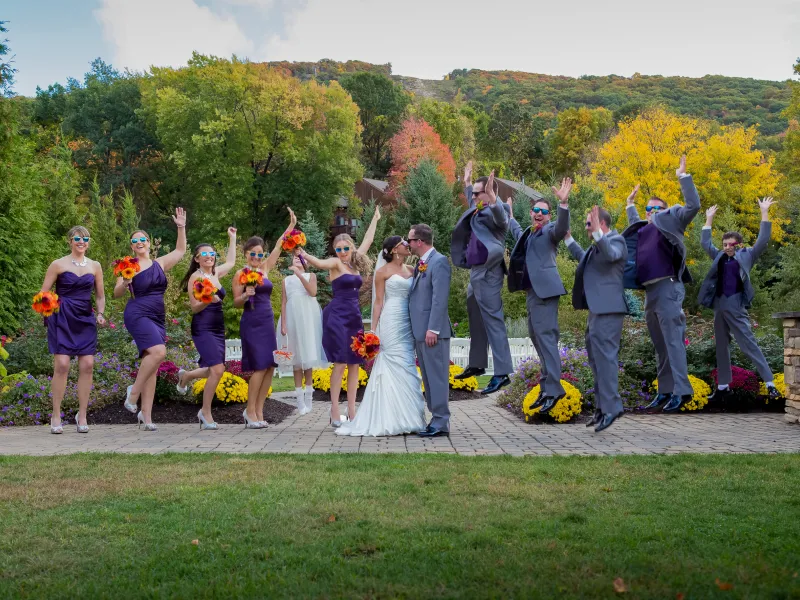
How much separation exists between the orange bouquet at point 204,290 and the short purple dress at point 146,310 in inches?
26.7

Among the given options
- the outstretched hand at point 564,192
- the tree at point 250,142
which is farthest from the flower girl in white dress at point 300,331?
the tree at point 250,142

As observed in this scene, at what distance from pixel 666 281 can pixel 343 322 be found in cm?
382

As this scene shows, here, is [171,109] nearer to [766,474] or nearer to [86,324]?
[86,324]

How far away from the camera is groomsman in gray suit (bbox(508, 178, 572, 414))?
8625 mm

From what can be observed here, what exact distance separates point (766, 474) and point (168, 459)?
5179mm

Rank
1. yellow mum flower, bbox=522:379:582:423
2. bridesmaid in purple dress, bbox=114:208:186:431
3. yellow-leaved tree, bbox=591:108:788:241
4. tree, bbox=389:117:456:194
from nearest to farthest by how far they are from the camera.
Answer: bridesmaid in purple dress, bbox=114:208:186:431 → yellow mum flower, bbox=522:379:582:423 → yellow-leaved tree, bbox=591:108:788:241 → tree, bbox=389:117:456:194

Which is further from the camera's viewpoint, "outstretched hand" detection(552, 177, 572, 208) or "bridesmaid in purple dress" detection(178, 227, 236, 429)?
"bridesmaid in purple dress" detection(178, 227, 236, 429)

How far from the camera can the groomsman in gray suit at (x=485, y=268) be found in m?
8.50

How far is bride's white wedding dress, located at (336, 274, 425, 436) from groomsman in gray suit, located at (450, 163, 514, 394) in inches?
40.7

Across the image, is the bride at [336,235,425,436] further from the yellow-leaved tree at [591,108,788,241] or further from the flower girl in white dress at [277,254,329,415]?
the yellow-leaved tree at [591,108,788,241]

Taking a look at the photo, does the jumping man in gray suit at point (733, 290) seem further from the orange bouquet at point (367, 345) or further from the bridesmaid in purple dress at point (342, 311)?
the bridesmaid in purple dress at point (342, 311)

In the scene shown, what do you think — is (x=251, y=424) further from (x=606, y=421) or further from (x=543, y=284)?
(x=606, y=421)

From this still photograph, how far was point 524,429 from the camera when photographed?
1034 centimetres

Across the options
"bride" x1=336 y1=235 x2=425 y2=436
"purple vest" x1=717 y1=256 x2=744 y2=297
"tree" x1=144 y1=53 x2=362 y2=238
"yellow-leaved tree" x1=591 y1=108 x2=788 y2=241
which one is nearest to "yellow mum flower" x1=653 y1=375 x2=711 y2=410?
"purple vest" x1=717 y1=256 x2=744 y2=297
